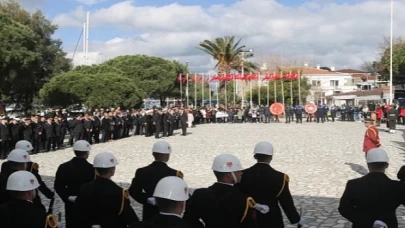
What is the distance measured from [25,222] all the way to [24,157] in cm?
236

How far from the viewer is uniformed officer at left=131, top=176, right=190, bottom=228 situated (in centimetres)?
344

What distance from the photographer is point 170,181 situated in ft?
11.8

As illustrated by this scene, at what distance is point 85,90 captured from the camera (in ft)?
124

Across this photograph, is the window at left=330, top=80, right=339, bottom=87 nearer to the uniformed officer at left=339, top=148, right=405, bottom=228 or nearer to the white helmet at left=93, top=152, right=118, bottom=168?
the uniformed officer at left=339, top=148, right=405, bottom=228

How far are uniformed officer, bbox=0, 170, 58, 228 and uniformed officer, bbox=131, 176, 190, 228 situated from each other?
1.04 m

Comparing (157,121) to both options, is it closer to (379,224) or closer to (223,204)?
(379,224)

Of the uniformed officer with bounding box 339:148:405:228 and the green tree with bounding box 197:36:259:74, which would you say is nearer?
the uniformed officer with bounding box 339:148:405:228

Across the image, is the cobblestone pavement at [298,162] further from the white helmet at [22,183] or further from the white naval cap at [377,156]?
the white helmet at [22,183]

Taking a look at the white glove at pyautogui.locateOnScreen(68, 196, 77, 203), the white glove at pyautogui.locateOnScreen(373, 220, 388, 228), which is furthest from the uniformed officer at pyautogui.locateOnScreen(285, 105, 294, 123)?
the white glove at pyautogui.locateOnScreen(373, 220, 388, 228)

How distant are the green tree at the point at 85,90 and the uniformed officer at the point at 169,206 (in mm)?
34914

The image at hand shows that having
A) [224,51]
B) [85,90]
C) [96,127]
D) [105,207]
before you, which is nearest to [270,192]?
[105,207]

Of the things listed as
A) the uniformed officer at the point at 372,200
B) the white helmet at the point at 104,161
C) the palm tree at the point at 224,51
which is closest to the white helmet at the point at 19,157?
the white helmet at the point at 104,161

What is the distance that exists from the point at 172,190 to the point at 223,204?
0.84 meters

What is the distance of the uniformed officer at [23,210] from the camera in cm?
416
